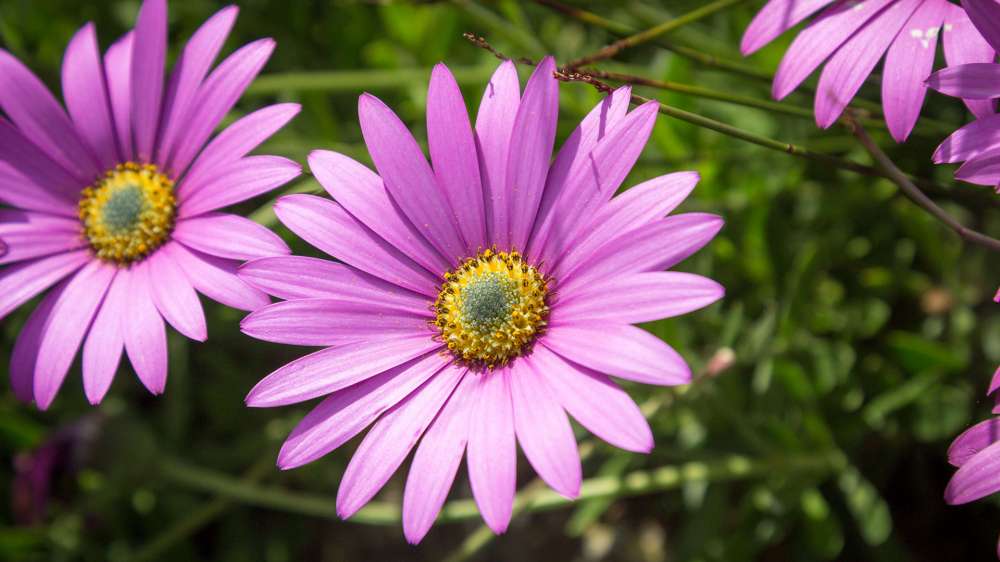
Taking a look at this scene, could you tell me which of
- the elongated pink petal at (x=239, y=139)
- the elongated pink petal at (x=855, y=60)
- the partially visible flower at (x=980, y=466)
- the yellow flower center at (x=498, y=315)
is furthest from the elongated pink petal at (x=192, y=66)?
the partially visible flower at (x=980, y=466)

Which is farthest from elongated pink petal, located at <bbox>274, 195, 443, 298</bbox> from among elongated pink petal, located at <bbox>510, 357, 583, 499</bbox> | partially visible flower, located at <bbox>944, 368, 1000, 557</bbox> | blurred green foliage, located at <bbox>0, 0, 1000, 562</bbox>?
partially visible flower, located at <bbox>944, 368, 1000, 557</bbox>

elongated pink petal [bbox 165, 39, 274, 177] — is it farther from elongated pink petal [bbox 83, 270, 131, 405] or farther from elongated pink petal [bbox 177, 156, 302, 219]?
elongated pink petal [bbox 83, 270, 131, 405]

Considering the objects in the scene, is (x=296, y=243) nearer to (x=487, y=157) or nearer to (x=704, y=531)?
(x=487, y=157)

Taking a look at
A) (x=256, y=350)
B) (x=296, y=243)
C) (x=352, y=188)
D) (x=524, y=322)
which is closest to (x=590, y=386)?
(x=524, y=322)

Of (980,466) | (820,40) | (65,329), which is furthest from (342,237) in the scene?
(980,466)

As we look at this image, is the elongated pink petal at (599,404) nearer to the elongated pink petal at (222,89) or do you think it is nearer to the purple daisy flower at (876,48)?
the purple daisy flower at (876,48)

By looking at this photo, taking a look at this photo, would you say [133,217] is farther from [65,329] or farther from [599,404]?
[599,404]
